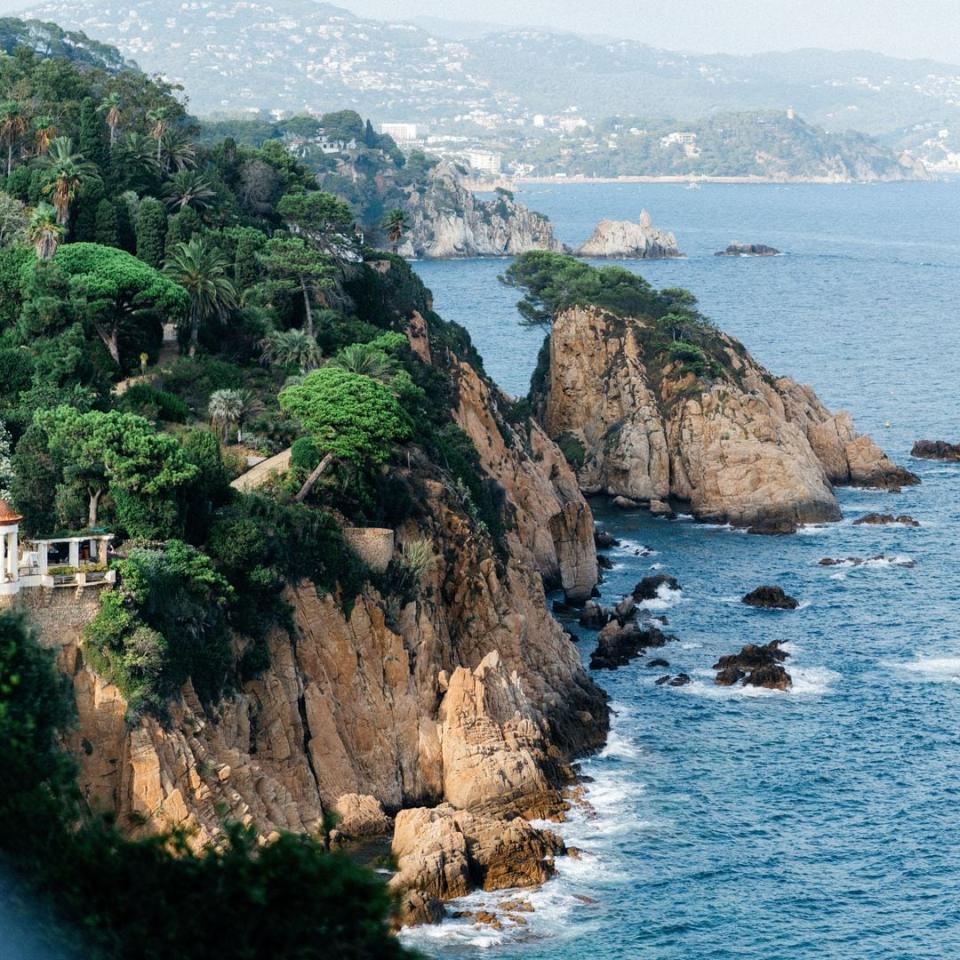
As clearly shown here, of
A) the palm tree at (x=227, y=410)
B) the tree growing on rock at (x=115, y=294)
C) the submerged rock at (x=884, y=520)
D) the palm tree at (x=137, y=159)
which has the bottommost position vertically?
the submerged rock at (x=884, y=520)

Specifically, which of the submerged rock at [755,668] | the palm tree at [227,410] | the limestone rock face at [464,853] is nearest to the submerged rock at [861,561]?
the submerged rock at [755,668]

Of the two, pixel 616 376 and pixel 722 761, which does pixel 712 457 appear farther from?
pixel 722 761

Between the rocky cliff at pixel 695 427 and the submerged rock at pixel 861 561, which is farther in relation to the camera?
the rocky cliff at pixel 695 427

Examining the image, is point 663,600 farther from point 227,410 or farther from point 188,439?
point 188,439

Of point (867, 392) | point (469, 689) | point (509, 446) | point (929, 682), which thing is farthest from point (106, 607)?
point (867, 392)

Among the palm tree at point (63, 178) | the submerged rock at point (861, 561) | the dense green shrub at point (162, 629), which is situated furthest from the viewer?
the submerged rock at point (861, 561)

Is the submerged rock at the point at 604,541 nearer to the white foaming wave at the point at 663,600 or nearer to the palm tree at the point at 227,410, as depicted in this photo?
the white foaming wave at the point at 663,600

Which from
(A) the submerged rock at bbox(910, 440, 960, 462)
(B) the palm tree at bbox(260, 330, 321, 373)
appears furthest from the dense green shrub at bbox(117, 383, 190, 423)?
(A) the submerged rock at bbox(910, 440, 960, 462)

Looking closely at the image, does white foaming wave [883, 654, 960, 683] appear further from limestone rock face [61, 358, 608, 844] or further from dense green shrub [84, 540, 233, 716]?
dense green shrub [84, 540, 233, 716]
